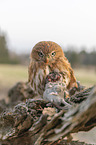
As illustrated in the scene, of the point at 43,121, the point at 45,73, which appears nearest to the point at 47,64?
the point at 45,73

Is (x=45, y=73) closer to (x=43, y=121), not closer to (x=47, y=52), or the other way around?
(x=47, y=52)

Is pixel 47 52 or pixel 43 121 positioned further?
pixel 47 52

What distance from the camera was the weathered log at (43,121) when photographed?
2.06 feet

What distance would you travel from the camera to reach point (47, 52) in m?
1.18

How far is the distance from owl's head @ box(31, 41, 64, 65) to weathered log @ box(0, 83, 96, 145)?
403 mm

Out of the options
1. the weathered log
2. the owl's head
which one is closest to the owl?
the owl's head

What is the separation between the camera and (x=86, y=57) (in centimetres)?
1405

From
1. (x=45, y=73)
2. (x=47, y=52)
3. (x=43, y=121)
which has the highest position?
(x=47, y=52)

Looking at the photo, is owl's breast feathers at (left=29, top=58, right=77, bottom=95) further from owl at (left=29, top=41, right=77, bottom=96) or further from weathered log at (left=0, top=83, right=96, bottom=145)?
weathered log at (left=0, top=83, right=96, bottom=145)

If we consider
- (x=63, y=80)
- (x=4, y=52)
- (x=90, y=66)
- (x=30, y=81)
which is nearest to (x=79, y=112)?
(x=63, y=80)

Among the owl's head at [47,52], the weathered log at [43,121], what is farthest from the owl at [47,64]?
the weathered log at [43,121]

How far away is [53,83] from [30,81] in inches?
15.6

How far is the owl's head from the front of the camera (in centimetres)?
118

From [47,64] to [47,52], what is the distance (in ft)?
0.31
